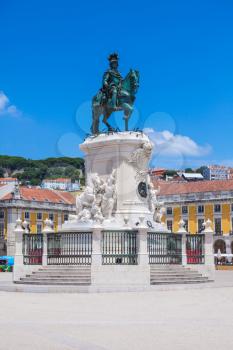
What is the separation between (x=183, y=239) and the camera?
24266 mm

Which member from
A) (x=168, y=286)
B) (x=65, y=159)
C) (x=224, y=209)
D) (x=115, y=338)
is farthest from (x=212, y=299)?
(x=65, y=159)

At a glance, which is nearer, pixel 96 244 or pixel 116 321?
pixel 116 321

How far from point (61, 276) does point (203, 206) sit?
196 ft

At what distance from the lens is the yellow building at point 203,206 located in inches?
3061

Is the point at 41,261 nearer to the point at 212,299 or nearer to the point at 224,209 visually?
the point at 212,299

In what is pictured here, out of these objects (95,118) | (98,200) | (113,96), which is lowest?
(98,200)

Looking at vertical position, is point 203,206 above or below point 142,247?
above

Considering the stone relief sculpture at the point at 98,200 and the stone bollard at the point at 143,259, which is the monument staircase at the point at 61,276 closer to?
the stone bollard at the point at 143,259

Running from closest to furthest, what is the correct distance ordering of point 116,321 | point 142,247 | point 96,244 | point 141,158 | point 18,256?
point 116,321
point 96,244
point 142,247
point 18,256
point 141,158

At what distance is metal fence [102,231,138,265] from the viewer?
70.8ft

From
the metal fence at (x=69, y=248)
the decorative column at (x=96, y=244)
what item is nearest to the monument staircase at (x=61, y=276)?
the metal fence at (x=69, y=248)

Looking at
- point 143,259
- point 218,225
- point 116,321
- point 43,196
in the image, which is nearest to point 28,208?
point 43,196

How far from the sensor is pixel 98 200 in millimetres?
24547

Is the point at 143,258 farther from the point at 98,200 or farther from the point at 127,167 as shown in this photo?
the point at 127,167
